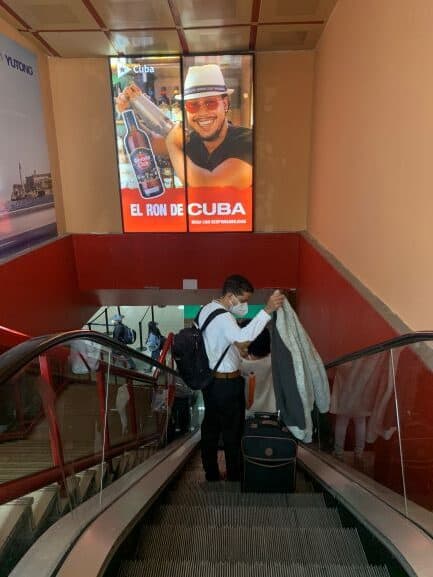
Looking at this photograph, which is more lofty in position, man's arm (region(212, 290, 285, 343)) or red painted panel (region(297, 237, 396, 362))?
man's arm (region(212, 290, 285, 343))

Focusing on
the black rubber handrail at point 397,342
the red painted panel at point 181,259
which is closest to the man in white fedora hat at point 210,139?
the red painted panel at point 181,259

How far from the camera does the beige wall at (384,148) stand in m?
2.75

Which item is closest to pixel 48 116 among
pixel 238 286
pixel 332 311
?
pixel 332 311

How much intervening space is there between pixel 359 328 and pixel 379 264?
67cm

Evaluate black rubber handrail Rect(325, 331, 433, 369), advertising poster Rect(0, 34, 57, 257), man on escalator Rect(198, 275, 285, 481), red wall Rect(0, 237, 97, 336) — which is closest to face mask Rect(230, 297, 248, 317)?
man on escalator Rect(198, 275, 285, 481)

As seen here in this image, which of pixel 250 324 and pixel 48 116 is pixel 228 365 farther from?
pixel 48 116

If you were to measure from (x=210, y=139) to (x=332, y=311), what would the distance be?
3.57m

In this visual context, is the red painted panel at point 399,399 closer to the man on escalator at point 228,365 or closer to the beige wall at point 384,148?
the beige wall at point 384,148

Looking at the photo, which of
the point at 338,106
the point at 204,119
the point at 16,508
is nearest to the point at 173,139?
the point at 204,119

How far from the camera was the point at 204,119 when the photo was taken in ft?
23.0

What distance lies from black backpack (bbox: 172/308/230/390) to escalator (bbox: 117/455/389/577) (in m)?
0.79

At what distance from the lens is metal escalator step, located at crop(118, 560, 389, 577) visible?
1946 mm

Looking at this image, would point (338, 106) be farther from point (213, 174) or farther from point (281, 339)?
point (281, 339)

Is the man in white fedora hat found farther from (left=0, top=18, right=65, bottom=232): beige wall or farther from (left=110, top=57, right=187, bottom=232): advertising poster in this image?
(left=0, top=18, right=65, bottom=232): beige wall
